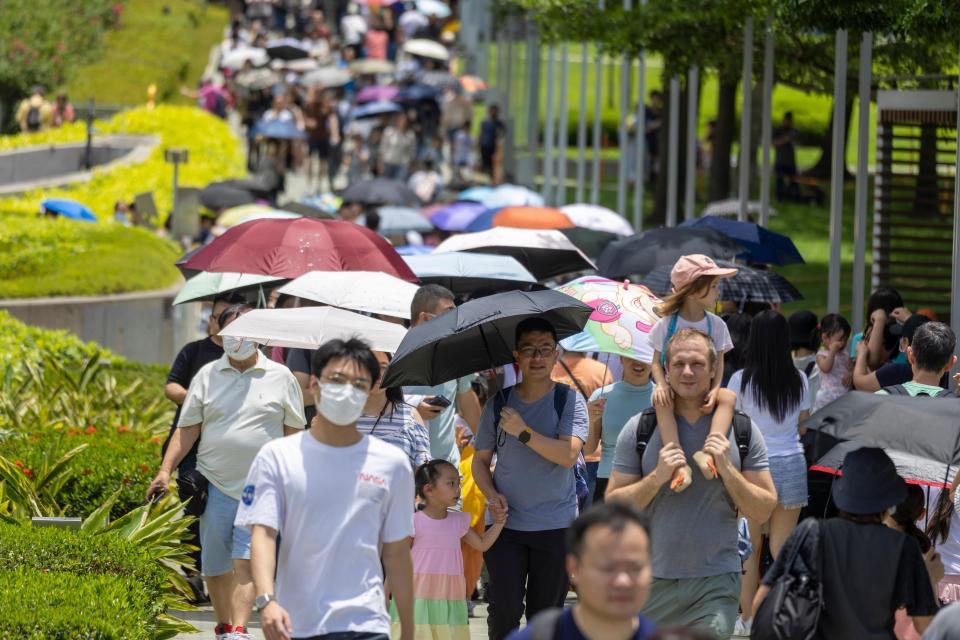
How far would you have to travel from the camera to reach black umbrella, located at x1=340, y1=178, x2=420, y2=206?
2545 centimetres

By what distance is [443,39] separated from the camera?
171ft

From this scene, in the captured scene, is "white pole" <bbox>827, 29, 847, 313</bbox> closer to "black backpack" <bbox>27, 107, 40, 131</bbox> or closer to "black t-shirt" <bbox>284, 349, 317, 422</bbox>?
"black t-shirt" <bbox>284, 349, 317, 422</bbox>

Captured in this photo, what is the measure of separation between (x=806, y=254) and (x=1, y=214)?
510 inches

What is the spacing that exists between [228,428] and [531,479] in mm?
1730

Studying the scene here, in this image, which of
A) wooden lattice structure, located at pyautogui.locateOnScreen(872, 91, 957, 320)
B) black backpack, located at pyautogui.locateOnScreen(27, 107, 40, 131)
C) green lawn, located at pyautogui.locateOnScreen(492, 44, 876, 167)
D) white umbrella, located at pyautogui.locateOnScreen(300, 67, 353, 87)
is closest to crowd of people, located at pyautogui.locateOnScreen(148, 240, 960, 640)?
wooden lattice structure, located at pyautogui.locateOnScreen(872, 91, 957, 320)

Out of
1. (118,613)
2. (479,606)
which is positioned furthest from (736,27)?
(118,613)

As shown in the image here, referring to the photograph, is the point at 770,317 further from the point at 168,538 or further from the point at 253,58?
the point at 253,58

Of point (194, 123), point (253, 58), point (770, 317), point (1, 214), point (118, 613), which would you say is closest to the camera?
point (118, 613)

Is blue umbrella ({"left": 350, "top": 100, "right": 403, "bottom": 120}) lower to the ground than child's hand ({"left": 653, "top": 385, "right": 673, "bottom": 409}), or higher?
higher

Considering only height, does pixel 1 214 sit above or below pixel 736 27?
below

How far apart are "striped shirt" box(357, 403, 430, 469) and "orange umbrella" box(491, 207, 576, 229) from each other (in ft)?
29.7

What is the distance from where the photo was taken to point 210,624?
10.4 metres

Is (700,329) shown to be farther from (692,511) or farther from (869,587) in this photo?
(869,587)

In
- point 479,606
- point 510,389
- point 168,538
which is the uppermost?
point 510,389
